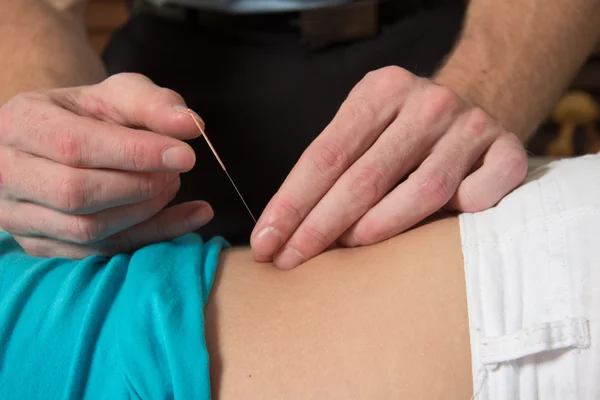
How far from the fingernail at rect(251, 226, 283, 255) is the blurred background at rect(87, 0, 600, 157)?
1.54 meters

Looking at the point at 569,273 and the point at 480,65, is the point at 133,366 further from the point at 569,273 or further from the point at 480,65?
the point at 480,65

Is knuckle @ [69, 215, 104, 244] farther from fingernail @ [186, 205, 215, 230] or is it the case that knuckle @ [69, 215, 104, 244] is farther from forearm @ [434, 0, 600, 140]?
forearm @ [434, 0, 600, 140]

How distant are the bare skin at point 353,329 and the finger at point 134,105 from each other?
200 mm

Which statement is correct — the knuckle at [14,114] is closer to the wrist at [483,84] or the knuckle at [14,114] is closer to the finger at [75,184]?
the finger at [75,184]

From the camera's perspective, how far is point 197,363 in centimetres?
56

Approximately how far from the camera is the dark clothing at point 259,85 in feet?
4.25

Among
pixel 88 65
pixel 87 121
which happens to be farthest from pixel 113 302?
pixel 88 65

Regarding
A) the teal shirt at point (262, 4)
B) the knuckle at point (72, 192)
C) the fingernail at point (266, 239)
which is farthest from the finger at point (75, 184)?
the teal shirt at point (262, 4)

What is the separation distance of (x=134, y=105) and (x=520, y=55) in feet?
2.42

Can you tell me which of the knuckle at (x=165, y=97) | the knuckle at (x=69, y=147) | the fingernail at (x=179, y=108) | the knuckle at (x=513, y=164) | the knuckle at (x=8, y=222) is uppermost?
the knuckle at (x=165, y=97)

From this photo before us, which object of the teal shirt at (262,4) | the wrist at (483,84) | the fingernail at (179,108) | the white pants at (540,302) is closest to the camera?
the white pants at (540,302)

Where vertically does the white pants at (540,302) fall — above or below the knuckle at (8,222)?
below

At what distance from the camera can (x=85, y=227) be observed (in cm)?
67

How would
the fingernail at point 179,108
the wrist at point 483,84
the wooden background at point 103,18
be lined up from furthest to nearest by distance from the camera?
the wooden background at point 103,18 → the wrist at point 483,84 → the fingernail at point 179,108
